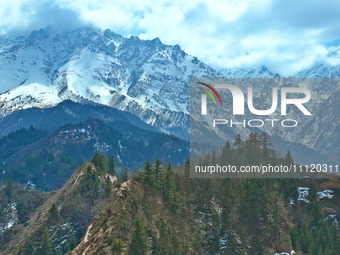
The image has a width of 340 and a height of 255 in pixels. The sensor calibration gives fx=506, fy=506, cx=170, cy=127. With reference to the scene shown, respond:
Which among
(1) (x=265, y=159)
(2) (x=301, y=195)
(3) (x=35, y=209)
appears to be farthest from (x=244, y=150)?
(3) (x=35, y=209)

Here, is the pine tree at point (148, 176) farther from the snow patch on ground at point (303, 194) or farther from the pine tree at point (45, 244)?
the snow patch on ground at point (303, 194)

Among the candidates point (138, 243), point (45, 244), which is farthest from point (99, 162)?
point (138, 243)

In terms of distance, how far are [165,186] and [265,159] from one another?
2837 inches

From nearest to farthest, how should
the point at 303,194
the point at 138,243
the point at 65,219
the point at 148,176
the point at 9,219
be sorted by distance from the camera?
the point at 138,243 < the point at 148,176 < the point at 65,219 < the point at 303,194 < the point at 9,219

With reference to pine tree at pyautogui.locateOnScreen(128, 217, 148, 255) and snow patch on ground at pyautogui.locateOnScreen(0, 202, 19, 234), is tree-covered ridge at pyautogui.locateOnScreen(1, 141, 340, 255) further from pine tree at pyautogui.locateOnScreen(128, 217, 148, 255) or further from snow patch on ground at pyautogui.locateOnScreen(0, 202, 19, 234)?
snow patch on ground at pyautogui.locateOnScreen(0, 202, 19, 234)

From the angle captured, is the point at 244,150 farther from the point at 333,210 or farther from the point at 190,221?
the point at 190,221

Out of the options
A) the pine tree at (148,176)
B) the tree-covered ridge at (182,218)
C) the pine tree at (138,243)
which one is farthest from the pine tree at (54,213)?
the pine tree at (138,243)

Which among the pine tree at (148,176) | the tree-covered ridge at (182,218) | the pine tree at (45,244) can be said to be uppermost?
the pine tree at (148,176)

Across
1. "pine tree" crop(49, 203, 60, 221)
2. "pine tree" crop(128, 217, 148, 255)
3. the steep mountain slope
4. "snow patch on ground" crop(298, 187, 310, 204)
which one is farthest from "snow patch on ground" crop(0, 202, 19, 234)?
"pine tree" crop(128, 217, 148, 255)

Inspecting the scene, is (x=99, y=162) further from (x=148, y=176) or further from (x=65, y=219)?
(x=148, y=176)

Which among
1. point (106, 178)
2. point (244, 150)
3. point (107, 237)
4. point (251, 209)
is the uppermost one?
point (244, 150)

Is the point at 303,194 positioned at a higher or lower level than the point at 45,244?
higher

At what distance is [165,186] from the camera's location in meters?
126

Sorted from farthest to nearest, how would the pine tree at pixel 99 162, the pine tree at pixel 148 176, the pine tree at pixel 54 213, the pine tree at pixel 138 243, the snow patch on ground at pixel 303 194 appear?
the pine tree at pixel 99 162, the snow patch on ground at pixel 303 194, the pine tree at pixel 54 213, the pine tree at pixel 148 176, the pine tree at pixel 138 243
